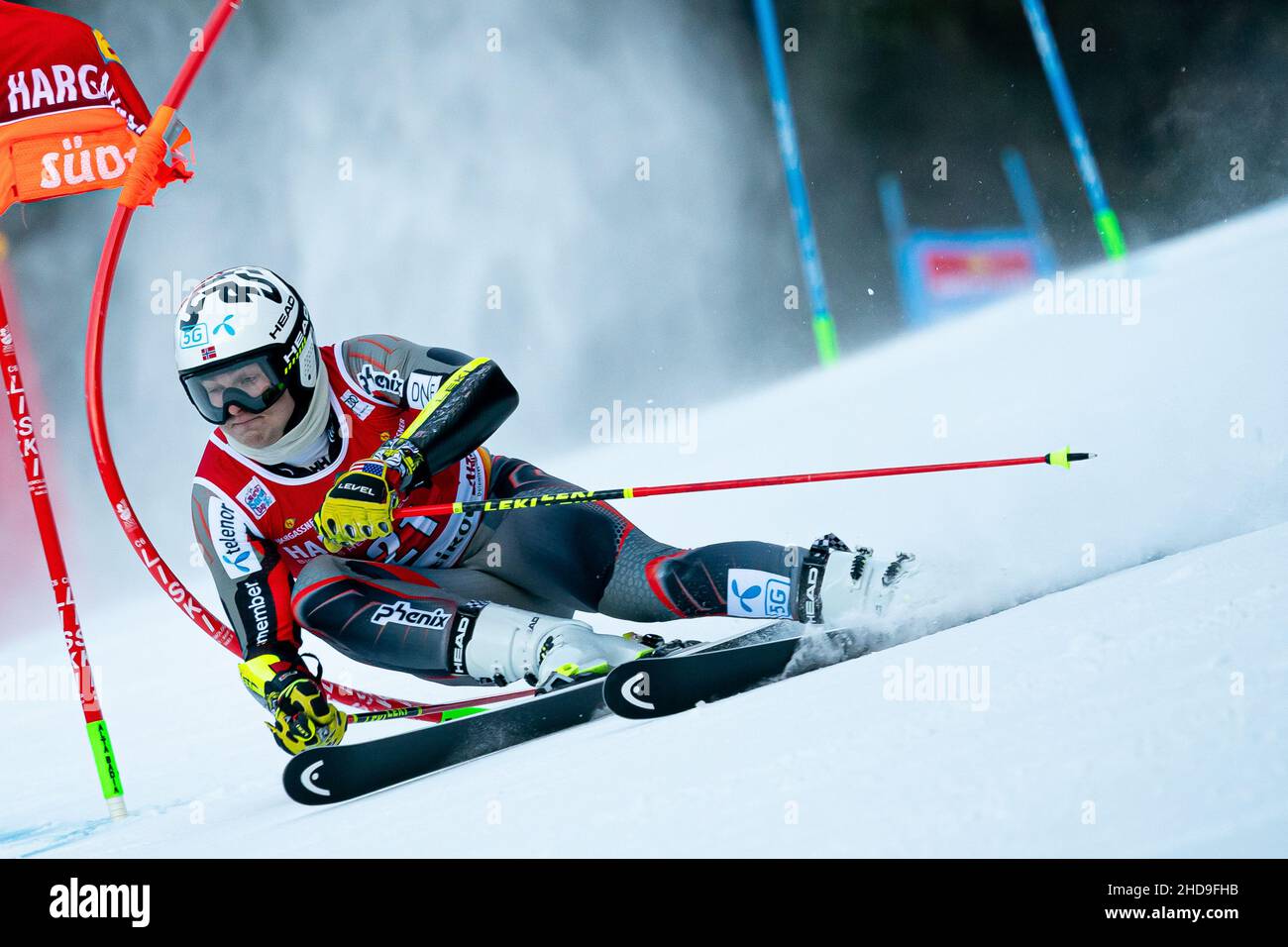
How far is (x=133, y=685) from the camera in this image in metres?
5.79

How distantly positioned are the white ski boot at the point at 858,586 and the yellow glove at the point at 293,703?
1.30 meters

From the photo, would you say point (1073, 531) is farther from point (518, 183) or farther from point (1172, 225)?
point (518, 183)

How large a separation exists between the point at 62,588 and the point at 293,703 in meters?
1.10

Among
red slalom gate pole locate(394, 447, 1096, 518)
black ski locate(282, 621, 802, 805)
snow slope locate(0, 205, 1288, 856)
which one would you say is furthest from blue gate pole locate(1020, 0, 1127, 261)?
black ski locate(282, 621, 802, 805)

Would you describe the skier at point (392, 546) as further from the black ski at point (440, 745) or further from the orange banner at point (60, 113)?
the orange banner at point (60, 113)

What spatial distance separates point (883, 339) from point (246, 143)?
5998 millimetres

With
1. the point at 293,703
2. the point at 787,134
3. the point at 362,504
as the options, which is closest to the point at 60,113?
the point at 362,504

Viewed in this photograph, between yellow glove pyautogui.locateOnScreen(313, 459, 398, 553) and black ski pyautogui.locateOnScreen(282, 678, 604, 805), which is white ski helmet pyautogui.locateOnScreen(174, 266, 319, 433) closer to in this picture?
yellow glove pyautogui.locateOnScreen(313, 459, 398, 553)

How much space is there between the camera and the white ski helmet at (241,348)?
3.00m

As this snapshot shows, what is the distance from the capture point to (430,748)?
290cm

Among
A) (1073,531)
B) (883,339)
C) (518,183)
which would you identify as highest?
(518,183)

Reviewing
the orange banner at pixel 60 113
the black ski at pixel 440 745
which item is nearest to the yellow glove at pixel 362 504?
the black ski at pixel 440 745
